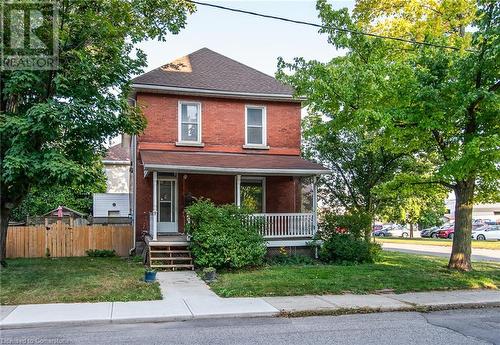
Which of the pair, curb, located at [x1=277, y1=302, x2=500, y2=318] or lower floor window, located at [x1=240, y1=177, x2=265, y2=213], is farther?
lower floor window, located at [x1=240, y1=177, x2=265, y2=213]

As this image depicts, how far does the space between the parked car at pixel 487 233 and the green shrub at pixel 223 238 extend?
35.9 m

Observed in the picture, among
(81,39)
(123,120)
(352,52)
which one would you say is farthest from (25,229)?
(352,52)

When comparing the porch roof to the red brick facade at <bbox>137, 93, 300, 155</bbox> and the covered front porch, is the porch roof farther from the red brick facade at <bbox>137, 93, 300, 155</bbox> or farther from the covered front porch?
the red brick facade at <bbox>137, 93, 300, 155</bbox>

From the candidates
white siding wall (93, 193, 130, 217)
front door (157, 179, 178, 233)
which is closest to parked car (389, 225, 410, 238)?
white siding wall (93, 193, 130, 217)

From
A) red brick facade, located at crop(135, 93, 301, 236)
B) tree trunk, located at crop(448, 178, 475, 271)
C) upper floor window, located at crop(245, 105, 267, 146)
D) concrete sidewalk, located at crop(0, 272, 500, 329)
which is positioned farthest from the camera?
upper floor window, located at crop(245, 105, 267, 146)

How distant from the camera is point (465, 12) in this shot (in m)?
15.4

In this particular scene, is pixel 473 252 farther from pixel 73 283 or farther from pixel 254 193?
pixel 73 283

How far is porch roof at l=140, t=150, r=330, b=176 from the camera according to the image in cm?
1523

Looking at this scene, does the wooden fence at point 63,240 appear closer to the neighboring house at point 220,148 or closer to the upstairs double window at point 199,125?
the neighboring house at point 220,148

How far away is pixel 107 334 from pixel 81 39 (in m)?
8.42

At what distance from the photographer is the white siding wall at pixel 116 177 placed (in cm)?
3072

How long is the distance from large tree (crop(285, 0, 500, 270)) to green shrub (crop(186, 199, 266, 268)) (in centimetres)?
466

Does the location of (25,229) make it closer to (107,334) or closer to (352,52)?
(107,334)

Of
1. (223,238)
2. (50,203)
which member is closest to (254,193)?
(223,238)
